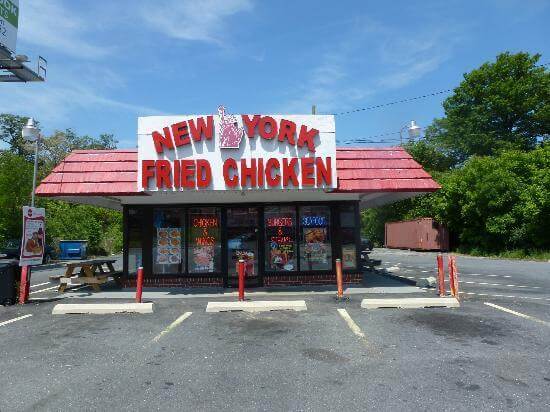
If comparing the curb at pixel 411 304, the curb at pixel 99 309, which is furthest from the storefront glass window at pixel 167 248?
the curb at pixel 411 304

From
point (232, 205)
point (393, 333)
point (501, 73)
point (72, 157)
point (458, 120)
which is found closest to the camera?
point (393, 333)

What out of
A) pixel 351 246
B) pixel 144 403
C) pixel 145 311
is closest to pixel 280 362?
pixel 144 403

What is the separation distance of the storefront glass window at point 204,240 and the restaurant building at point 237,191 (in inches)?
1.3

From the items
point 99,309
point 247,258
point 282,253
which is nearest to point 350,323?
point 282,253

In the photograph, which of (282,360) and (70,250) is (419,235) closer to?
(70,250)

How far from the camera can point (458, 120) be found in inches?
2185

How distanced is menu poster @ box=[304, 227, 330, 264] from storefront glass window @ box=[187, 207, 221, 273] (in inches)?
111

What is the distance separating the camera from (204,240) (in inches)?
543

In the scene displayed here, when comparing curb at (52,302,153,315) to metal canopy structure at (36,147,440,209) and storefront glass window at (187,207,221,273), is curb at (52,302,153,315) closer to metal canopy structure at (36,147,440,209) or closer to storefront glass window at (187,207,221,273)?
metal canopy structure at (36,147,440,209)

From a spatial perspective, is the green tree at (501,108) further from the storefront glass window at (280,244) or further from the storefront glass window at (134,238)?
the storefront glass window at (134,238)

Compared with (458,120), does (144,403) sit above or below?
below

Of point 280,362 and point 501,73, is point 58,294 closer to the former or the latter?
point 280,362

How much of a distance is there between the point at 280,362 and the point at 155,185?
6.60 meters

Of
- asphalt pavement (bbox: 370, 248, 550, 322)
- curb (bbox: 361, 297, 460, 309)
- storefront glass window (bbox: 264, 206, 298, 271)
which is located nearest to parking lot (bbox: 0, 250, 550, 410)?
curb (bbox: 361, 297, 460, 309)
